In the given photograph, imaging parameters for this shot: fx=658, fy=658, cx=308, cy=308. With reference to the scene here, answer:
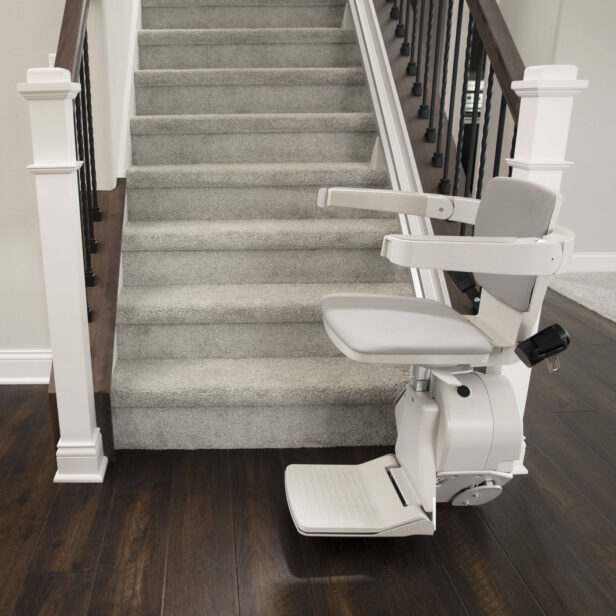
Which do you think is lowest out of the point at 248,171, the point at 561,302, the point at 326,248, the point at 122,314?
the point at 561,302

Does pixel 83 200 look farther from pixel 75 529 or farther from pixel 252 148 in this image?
pixel 75 529

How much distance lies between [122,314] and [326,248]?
2.53ft

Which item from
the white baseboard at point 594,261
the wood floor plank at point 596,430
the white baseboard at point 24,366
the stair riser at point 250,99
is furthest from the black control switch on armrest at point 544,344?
the white baseboard at point 594,261

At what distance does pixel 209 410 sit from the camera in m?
→ 2.08

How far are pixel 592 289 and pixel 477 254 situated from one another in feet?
10.3

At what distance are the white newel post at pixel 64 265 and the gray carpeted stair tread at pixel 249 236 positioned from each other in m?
0.53

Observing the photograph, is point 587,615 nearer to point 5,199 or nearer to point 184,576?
point 184,576

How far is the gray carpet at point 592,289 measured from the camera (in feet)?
12.2

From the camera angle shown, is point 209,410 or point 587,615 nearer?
point 587,615

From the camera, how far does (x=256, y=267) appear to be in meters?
2.44

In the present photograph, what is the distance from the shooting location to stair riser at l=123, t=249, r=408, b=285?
2.40m

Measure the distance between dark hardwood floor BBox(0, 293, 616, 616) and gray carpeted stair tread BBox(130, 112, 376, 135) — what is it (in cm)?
135

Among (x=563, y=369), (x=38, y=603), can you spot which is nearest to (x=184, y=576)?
(x=38, y=603)

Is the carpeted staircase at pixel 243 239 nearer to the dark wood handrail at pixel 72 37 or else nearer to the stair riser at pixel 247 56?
the stair riser at pixel 247 56
